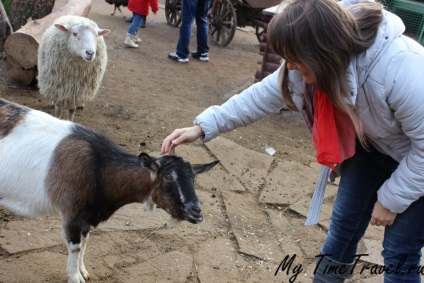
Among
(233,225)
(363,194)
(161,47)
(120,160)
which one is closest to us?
(363,194)

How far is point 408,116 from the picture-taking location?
69.7 inches

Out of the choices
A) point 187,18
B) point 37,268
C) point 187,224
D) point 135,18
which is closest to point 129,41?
point 135,18

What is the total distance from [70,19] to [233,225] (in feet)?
8.13

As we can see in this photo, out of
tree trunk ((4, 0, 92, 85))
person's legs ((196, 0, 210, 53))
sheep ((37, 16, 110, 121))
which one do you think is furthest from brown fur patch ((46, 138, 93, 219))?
person's legs ((196, 0, 210, 53))

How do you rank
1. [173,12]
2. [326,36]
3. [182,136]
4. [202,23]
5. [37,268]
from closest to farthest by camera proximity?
[326,36], [182,136], [37,268], [202,23], [173,12]

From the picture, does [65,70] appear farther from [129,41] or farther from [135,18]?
[135,18]

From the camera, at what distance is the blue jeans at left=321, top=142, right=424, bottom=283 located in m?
2.04

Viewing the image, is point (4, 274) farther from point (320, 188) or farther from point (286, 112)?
point (286, 112)

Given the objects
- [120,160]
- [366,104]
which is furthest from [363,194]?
[120,160]

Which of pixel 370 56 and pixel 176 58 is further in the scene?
Answer: pixel 176 58

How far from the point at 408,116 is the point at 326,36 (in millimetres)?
414

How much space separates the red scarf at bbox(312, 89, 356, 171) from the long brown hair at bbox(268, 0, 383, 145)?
0.13m

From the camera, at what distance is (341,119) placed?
1980mm

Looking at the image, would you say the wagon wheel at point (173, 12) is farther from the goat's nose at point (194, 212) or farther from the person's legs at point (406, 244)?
the person's legs at point (406, 244)
